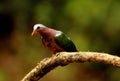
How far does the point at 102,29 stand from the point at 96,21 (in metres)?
0.06

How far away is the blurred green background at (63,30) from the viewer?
3082mm

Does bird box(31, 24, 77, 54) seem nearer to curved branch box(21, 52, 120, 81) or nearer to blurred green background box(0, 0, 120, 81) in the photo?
curved branch box(21, 52, 120, 81)

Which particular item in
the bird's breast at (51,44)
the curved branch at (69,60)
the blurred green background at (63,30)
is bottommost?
the curved branch at (69,60)

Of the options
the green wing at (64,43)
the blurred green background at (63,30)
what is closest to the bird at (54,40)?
the green wing at (64,43)

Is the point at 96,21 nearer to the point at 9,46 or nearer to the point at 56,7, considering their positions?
the point at 56,7

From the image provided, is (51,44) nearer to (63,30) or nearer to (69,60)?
(69,60)

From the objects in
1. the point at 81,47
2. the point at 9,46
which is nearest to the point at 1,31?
the point at 9,46

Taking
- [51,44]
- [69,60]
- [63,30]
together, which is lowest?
[69,60]

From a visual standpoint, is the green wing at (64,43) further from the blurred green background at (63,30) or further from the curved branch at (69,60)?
the blurred green background at (63,30)

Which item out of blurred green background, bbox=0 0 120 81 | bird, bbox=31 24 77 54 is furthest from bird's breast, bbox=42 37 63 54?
blurred green background, bbox=0 0 120 81

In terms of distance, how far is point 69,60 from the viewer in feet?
3.43

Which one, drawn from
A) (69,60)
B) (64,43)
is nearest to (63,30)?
(64,43)

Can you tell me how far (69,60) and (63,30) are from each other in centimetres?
216

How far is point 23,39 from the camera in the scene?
3443 mm
